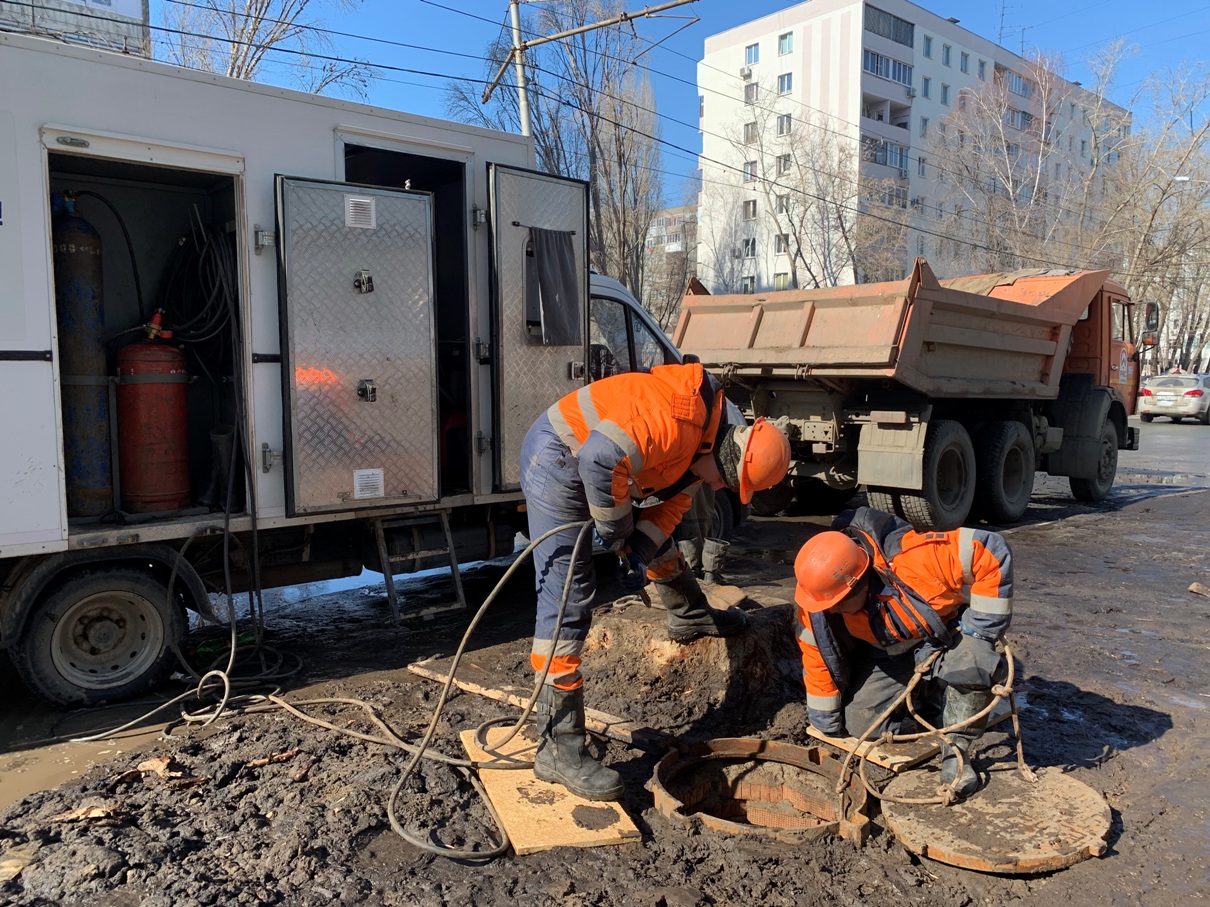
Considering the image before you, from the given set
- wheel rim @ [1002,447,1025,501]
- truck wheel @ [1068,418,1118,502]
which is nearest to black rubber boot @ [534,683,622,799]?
wheel rim @ [1002,447,1025,501]

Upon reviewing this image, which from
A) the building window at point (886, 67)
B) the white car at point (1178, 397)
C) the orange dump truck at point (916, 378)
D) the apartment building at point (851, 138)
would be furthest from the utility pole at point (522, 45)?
the building window at point (886, 67)

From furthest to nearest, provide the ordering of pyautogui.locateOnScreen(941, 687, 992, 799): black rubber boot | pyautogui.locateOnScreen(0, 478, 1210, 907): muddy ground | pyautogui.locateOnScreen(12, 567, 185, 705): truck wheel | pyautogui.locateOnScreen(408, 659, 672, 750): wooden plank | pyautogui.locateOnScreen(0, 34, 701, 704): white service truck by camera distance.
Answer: pyautogui.locateOnScreen(12, 567, 185, 705): truck wheel < pyautogui.locateOnScreen(0, 34, 701, 704): white service truck < pyautogui.locateOnScreen(408, 659, 672, 750): wooden plank < pyautogui.locateOnScreen(941, 687, 992, 799): black rubber boot < pyautogui.locateOnScreen(0, 478, 1210, 907): muddy ground

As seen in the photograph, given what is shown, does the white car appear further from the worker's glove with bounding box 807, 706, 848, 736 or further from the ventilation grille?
the ventilation grille

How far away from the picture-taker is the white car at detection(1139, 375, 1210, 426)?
25031 mm

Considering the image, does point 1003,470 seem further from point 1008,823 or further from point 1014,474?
point 1008,823

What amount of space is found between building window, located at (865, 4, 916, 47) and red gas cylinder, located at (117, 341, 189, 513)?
4613cm

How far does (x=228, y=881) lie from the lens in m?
2.78

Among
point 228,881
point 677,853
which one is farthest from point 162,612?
point 677,853

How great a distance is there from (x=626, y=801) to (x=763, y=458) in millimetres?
1496

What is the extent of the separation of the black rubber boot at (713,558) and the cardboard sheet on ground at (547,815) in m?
2.57

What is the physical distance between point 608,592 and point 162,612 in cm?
311

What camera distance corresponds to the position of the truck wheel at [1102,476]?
1093 centimetres

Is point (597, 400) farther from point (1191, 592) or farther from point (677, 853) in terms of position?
point (1191, 592)

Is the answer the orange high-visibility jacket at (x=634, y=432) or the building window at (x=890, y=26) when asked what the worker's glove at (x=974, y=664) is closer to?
the orange high-visibility jacket at (x=634, y=432)
